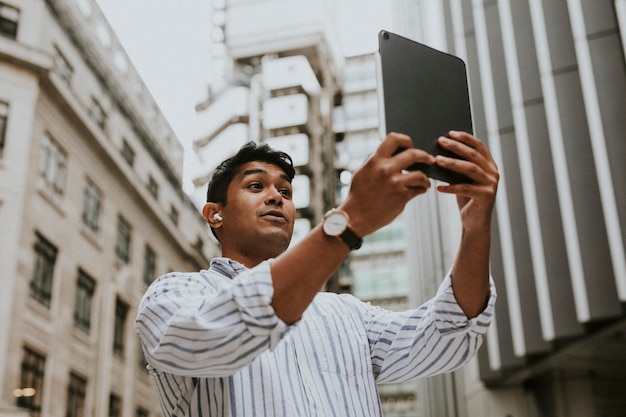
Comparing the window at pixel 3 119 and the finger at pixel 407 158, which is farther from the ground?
the window at pixel 3 119

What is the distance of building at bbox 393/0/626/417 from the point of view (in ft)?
25.3

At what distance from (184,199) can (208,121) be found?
959 inches

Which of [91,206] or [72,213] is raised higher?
[91,206]

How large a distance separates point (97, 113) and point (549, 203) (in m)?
9.83

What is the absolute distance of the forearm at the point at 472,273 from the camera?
5.79ft

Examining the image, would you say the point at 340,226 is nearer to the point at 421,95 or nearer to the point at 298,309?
the point at 298,309

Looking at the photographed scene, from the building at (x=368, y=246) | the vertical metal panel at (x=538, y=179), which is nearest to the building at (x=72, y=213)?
the vertical metal panel at (x=538, y=179)

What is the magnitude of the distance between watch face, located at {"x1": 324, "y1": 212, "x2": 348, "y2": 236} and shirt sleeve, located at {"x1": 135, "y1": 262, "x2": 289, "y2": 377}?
0.50ft

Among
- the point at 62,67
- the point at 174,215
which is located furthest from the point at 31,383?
the point at 174,215

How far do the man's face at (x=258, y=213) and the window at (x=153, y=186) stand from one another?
16319mm

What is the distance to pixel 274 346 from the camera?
1.47 meters

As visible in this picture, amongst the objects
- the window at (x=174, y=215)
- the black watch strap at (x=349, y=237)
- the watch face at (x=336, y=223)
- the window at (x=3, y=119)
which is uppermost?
the window at (x=174, y=215)

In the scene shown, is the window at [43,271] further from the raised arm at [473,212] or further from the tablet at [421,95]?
the tablet at [421,95]

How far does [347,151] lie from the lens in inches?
1908
